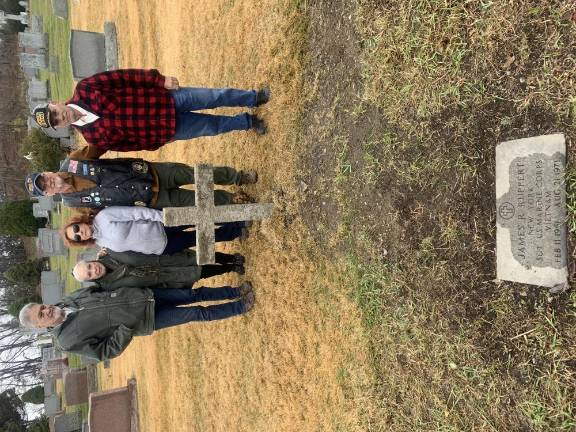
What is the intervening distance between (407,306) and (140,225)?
97.3 inches

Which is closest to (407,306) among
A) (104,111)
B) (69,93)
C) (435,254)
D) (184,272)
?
(435,254)

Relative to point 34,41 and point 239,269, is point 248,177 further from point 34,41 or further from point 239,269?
point 34,41

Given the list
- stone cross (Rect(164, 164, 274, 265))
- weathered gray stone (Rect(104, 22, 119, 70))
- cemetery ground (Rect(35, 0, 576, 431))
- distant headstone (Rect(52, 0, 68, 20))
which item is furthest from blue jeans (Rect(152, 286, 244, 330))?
distant headstone (Rect(52, 0, 68, 20))

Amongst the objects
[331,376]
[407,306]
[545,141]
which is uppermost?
[545,141]

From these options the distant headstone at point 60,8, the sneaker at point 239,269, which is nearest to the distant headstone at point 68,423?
the distant headstone at point 60,8

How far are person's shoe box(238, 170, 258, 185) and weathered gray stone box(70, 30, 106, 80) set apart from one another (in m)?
6.07

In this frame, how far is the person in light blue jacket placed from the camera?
13.3ft

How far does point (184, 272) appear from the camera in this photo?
476 cm

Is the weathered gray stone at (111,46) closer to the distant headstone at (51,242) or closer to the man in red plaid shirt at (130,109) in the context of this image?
the distant headstone at (51,242)

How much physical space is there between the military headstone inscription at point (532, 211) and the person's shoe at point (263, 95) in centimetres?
283

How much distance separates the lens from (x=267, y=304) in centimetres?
505

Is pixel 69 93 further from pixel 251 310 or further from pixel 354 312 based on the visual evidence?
pixel 354 312

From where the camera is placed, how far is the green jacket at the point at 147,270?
445cm

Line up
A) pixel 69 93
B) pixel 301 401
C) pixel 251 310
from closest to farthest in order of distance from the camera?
1. pixel 301 401
2. pixel 251 310
3. pixel 69 93
